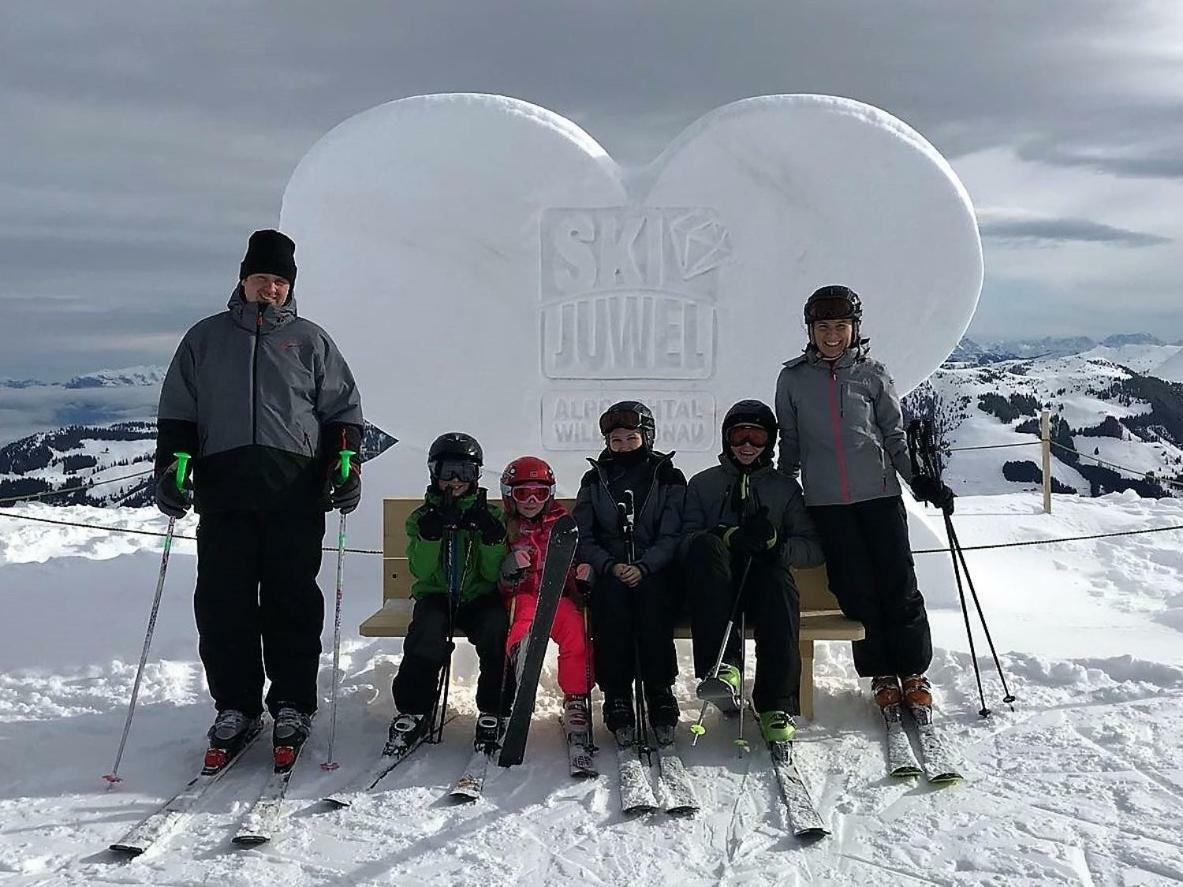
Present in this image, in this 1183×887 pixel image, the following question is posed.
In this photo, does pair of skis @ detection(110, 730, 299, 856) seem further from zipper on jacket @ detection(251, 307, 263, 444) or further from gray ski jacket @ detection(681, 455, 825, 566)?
gray ski jacket @ detection(681, 455, 825, 566)

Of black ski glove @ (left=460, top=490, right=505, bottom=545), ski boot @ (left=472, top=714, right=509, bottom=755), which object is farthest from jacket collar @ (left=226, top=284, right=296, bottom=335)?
ski boot @ (left=472, top=714, right=509, bottom=755)

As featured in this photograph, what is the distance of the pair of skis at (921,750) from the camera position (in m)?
3.35

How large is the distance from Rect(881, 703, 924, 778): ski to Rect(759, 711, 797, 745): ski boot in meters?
0.34

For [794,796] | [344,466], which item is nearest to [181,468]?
[344,466]

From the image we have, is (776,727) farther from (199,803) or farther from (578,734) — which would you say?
(199,803)

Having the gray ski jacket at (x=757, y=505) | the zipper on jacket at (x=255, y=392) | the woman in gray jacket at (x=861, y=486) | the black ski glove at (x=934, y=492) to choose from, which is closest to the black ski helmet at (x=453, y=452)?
the zipper on jacket at (x=255, y=392)

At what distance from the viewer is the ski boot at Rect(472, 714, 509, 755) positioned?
359 centimetres

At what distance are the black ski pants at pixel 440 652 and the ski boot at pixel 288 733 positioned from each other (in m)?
0.33

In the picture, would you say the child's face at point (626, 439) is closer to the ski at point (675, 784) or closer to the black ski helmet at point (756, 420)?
the black ski helmet at point (756, 420)

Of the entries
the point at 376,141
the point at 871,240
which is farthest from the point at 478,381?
the point at 871,240

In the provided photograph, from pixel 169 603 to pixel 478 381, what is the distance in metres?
2.10

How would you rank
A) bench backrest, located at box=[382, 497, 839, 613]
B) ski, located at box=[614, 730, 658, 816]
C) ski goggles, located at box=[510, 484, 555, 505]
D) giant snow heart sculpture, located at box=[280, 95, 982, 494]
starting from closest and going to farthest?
1. ski, located at box=[614, 730, 658, 816]
2. ski goggles, located at box=[510, 484, 555, 505]
3. bench backrest, located at box=[382, 497, 839, 613]
4. giant snow heart sculpture, located at box=[280, 95, 982, 494]

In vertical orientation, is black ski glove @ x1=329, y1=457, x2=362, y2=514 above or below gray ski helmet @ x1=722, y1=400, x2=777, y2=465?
below

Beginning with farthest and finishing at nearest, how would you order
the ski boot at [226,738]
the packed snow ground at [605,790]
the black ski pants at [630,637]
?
the black ski pants at [630,637] → the ski boot at [226,738] → the packed snow ground at [605,790]
